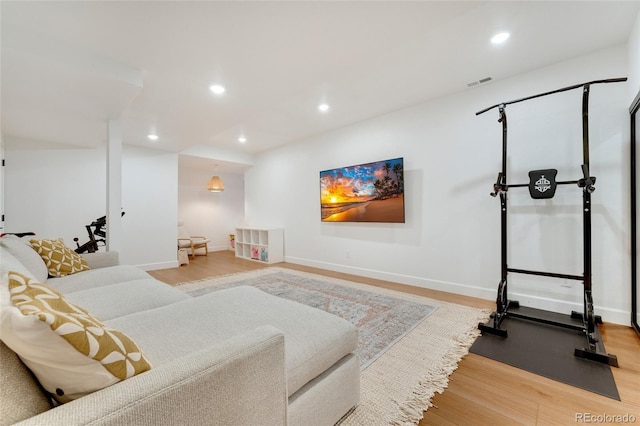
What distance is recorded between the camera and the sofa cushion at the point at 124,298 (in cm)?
157

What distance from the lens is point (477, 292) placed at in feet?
10.2

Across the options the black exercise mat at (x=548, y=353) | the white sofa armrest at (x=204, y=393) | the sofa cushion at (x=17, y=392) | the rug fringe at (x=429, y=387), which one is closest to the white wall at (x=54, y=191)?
the sofa cushion at (x=17, y=392)

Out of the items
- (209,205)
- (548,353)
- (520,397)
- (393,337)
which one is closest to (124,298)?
(393,337)

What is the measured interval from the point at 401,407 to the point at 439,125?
3177 mm

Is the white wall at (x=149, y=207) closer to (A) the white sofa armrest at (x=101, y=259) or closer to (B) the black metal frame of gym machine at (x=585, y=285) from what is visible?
(A) the white sofa armrest at (x=101, y=259)

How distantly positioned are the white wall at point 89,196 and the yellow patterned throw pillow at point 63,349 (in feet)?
15.5

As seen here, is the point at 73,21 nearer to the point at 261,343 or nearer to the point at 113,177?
the point at 113,177

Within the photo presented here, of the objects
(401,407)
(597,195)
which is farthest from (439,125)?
(401,407)

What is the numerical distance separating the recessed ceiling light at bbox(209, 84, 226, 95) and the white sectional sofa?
208 cm

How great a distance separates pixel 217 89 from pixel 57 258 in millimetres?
2213

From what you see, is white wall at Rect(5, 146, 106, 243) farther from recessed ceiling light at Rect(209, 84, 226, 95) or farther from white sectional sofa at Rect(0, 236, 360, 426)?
recessed ceiling light at Rect(209, 84, 226, 95)

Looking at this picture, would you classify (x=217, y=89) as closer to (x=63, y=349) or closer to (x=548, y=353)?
(x=63, y=349)

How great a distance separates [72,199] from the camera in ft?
14.0

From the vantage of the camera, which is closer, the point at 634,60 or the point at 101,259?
the point at 634,60
